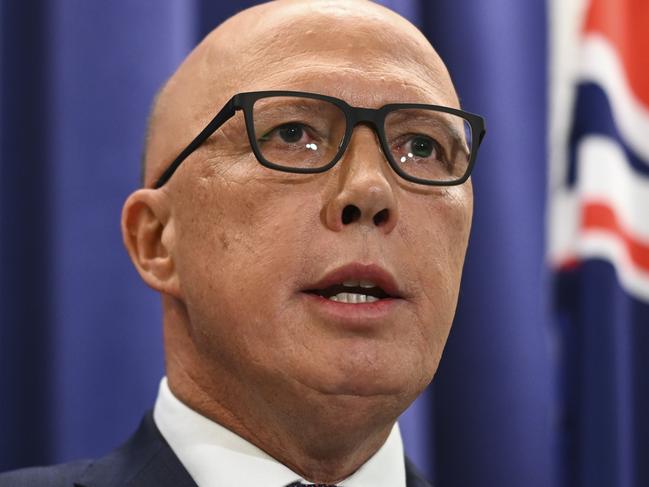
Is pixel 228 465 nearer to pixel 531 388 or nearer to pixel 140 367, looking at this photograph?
pixel 140 367

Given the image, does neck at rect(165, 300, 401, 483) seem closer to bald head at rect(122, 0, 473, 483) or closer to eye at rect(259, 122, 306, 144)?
bald head at rect(122, 0, 473, 483)

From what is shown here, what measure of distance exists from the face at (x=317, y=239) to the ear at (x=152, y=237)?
2 cm

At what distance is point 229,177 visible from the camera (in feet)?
3.26

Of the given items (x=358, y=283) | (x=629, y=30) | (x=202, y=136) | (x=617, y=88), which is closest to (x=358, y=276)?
(x=358, y=283)

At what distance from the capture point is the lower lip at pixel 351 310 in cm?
93

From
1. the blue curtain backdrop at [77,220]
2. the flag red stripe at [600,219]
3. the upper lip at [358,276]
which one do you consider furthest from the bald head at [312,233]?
the flag red stripe at [600,219]

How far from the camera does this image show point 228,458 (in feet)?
3.33

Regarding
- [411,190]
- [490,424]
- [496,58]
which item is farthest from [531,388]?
[411,190]

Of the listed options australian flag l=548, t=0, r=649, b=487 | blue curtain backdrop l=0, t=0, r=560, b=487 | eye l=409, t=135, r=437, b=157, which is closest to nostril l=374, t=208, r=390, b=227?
eye l=409, t=135, r=437, b=157

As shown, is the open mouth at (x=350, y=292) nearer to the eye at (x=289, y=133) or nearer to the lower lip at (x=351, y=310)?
the lower lip at (x=351, y=310)

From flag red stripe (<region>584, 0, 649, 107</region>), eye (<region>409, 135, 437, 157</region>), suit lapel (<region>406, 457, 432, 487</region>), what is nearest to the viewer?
eye (<region>409, 135, 437, 157</region>)

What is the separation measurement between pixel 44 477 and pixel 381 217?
0.49 metres

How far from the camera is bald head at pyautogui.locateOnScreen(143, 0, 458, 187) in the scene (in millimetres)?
1009

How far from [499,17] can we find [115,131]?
0.73 metres
